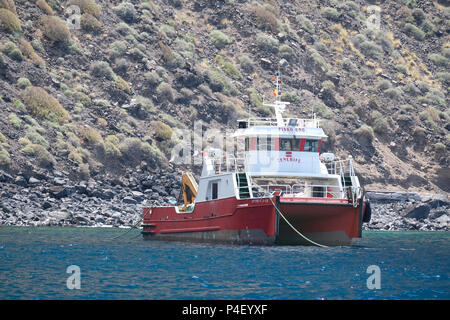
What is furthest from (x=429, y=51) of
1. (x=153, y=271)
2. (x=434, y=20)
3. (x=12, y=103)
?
(x=153, y=271)

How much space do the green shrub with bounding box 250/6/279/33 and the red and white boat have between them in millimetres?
41051

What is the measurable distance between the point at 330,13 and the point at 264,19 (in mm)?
9964

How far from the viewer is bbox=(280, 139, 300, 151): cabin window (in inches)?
1249

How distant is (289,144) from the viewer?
3180 centimetres

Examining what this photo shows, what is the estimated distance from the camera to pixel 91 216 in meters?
42.5

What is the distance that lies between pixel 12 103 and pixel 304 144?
26.9 metres

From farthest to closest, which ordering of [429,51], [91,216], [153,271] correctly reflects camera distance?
[429,51] < [91,216] < [153,271]

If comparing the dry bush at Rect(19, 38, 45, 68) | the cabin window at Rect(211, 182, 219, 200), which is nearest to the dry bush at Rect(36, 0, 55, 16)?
the dry bush at Rect(19, 38, 45, 68)

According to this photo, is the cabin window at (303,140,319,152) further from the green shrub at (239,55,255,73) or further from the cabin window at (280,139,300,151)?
the green shrub at (239,55,255,73)

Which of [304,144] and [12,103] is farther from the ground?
[12,103]
